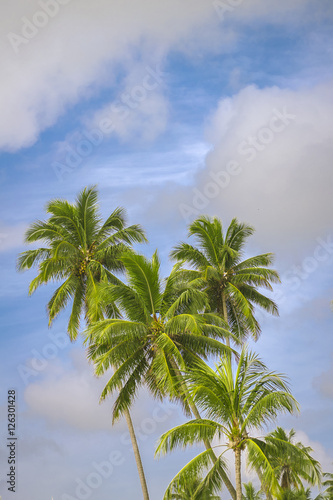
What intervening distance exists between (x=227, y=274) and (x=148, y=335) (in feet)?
29.6

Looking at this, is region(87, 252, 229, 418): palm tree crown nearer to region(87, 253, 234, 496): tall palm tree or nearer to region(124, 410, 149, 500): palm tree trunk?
region(87, 253, 234, 496): tall palm tree

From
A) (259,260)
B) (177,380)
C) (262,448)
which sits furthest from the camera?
(259,260)

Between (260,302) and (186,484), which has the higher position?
(260,302)

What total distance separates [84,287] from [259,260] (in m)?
9.27

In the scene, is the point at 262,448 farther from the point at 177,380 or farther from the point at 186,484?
the point at 177,380

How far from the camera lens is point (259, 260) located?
33.4 meters

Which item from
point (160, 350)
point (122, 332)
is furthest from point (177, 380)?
point (122, 332)

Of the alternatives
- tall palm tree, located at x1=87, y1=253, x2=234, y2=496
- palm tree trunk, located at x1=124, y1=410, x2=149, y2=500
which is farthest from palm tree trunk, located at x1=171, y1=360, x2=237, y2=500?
palm tree trunk, located at x1=124, y1=410, x2=149, y2=500

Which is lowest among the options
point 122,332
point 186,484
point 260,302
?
point 186,484

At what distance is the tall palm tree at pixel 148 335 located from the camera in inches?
958

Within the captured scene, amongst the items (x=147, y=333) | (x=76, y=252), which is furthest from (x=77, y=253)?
(x=147, y=333)

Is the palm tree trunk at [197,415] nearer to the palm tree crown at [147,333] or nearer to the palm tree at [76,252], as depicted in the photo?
the palm tree crown at [147,333]

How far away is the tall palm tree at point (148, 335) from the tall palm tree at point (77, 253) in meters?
3.72

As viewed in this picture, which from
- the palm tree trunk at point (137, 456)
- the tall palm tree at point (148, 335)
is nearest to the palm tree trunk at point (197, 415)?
the tall palm tree at point (148, 335)
